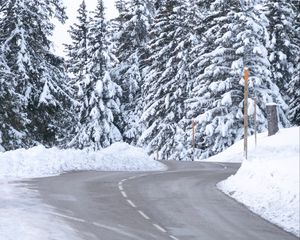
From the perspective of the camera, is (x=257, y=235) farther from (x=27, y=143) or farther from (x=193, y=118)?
(x=193, y=118)

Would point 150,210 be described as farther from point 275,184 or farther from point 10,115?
point 10,115

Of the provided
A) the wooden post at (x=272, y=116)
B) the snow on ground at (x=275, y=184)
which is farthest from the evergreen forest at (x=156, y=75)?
the snow on ground at (x=275, y=184)

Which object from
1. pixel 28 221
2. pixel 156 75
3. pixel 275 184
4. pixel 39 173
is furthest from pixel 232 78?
pixel 28 221

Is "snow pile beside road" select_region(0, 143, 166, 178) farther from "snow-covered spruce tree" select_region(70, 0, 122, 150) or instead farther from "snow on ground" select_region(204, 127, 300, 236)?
"snow-covered spruce tree" select_region(70, 0, 122, 150)

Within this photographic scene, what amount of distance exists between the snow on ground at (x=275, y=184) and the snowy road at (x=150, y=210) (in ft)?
1.25

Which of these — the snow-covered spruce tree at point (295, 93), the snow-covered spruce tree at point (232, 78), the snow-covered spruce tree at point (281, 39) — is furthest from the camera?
the snow-covered spruce tree at point (281, 39)

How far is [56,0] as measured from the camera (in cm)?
3288

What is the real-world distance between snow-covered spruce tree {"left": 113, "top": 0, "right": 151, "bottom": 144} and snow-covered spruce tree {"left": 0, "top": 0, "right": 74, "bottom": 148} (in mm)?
17714

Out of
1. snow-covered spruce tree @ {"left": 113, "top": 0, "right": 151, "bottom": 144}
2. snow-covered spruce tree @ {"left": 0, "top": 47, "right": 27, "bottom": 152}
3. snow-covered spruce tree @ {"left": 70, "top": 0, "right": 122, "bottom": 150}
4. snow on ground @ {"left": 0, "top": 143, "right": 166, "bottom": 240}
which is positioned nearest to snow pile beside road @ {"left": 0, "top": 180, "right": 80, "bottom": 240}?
snow on ground @ {"left": 0, "top": 143, "right": 166, "bottom": 240}

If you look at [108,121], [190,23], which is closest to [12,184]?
[108,121]

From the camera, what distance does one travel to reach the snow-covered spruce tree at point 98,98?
44.5m

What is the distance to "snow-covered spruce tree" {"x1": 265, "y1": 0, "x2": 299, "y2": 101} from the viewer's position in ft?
138

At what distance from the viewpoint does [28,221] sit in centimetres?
1143

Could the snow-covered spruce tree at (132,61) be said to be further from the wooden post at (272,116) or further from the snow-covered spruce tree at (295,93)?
the wooden post at (272,116)
